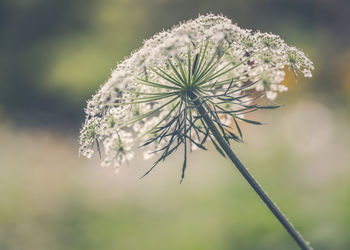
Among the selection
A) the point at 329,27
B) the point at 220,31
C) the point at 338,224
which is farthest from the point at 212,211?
the point at 329,27

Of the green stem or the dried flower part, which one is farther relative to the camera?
the dried flower part

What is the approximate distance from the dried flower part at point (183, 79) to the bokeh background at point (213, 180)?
4.42 meters

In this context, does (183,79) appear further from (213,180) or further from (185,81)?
(213,180)

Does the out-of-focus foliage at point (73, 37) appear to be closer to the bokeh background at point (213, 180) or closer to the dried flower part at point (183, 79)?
the bokeh background at point (213, 180)

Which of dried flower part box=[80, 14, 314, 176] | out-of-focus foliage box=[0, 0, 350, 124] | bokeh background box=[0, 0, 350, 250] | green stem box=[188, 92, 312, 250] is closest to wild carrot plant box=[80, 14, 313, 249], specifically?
dried flower part box=[80, 14, 314, 176]

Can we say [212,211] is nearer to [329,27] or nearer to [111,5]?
[329,27]

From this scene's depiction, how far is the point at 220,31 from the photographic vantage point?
92.8 inches

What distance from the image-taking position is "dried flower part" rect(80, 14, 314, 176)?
240 centimetres

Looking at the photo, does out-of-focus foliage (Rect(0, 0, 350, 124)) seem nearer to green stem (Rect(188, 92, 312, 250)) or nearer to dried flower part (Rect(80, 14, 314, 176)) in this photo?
dried flower part (Rect(80, 14, 314, 176))

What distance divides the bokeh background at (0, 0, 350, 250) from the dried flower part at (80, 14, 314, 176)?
14.5ft

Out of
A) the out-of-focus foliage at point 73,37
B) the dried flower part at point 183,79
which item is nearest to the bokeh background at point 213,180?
the out-of-focus foliage at point 73,37

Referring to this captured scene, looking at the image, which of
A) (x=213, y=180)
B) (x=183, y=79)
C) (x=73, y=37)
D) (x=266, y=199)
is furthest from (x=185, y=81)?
(x=73, y=37)

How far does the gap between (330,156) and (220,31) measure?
661 cm

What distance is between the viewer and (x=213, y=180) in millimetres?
8617
